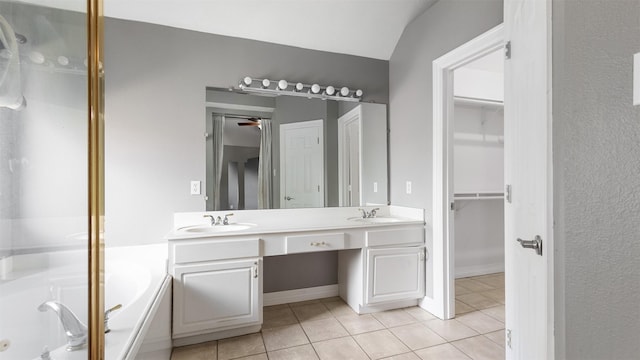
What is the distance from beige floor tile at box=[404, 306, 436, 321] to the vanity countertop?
0.74 meters

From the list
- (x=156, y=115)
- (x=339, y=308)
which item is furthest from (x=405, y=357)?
(x=156, y=115)

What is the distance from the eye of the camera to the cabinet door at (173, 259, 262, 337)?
185 centimetres

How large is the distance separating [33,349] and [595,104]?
190cm

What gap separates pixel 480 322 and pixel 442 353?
61 cm

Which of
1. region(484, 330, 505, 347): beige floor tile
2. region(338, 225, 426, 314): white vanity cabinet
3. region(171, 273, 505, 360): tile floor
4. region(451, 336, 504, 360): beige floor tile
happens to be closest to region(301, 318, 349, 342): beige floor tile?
region(171, 273, 505, 360): tile floor

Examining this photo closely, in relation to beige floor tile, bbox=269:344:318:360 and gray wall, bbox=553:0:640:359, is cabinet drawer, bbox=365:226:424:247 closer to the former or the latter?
beige floor tile, bbox=269:344:318:360

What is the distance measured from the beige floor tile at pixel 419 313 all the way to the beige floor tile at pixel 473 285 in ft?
2.66

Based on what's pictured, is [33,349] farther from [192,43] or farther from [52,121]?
[192,43]

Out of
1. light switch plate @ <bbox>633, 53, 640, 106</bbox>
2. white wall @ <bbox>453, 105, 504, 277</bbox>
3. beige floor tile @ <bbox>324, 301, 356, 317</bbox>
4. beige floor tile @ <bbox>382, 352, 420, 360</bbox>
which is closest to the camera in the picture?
light switch plate @ <bbox>633, 53, 640, 106</bbox>

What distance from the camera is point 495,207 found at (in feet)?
11.2

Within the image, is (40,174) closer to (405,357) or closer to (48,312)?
(48,312)

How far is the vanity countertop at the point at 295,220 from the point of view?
212 centimetres

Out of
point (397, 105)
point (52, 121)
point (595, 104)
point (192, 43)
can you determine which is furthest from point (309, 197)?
point (595, 104)

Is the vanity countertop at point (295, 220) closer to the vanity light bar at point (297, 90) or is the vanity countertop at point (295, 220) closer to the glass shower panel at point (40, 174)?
the glass shower panel at point (40, 174)
